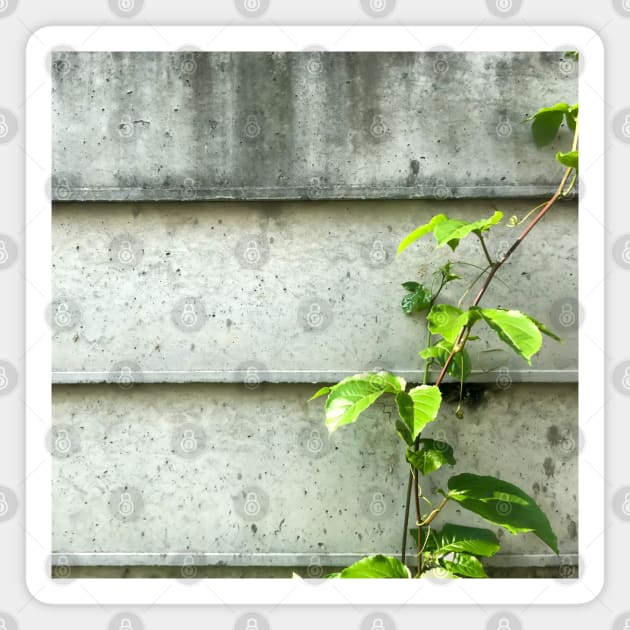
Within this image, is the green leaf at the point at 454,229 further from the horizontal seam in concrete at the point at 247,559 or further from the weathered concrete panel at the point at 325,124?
the horizontal seam in concrete at the point at 247,559

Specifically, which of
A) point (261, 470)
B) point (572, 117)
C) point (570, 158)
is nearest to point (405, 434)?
point (261, 470)

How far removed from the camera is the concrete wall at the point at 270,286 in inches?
95.8

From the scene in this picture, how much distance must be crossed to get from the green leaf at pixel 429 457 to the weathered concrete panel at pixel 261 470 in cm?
19

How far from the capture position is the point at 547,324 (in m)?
2.46

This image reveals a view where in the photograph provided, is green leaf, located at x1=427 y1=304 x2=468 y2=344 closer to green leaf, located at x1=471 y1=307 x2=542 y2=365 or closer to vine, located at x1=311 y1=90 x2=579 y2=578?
vine, located at x1=311 y1=90 x2=579 y2=578

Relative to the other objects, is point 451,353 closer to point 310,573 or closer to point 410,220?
point 410,220

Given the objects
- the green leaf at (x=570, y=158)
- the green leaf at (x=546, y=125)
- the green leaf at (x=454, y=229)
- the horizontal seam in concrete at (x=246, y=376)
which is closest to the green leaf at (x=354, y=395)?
the horizontal seam in concrete at (x=246, y=376)

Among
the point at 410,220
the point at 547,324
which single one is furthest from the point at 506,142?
the point at 547,324

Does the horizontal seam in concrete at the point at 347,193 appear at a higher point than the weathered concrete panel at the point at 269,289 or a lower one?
higher

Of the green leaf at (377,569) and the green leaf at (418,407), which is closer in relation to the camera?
the green leaf at (418,407)

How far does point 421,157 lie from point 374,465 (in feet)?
4.20

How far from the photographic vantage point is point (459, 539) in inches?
88.8

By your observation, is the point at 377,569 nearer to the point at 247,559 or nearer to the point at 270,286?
the point at 247,559

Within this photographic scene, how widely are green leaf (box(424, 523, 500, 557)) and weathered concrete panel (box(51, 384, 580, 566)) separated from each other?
119 mm
